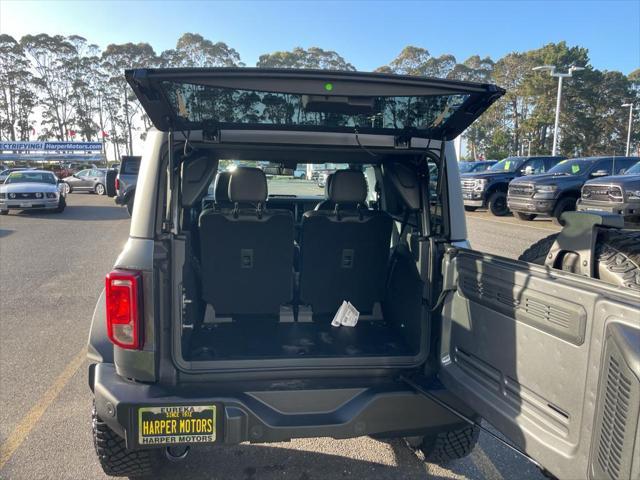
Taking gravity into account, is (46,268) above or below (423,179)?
below

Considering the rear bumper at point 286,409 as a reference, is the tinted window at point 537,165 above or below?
above

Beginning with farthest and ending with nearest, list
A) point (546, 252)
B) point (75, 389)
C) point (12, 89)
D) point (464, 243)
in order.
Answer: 1. point (12, 89)
2. point (75, 389)
3. point (464, 243)
4. point (546, 252)

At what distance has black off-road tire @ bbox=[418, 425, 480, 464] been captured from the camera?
2.68 meters

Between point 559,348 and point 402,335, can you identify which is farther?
point 402,335

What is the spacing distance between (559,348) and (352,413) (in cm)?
100

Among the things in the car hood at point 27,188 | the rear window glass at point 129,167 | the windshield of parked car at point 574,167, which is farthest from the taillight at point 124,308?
the rear window glass at point 129,167

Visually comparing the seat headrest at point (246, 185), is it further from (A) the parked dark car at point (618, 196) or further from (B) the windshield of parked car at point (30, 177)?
(B) the windshield of parked car at point (30, 177)

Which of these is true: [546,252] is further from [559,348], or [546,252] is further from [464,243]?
[559,348]

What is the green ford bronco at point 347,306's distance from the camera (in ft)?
5.32

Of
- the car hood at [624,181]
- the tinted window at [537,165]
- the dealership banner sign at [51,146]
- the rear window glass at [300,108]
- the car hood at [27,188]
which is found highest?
the dealership banner sign at [51,146]

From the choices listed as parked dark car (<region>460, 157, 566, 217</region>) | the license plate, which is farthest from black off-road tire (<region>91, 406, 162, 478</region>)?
parked dark car (<region>460, 157, 566, 217</region>)

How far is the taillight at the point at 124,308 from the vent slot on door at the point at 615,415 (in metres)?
1.88

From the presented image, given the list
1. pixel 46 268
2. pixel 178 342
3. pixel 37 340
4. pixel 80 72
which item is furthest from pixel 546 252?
pixel 80 72

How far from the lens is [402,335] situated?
2.93m
